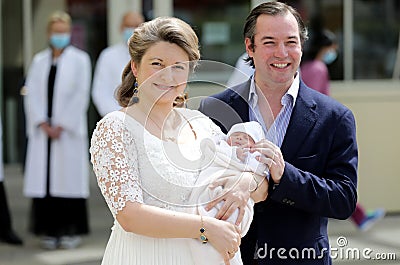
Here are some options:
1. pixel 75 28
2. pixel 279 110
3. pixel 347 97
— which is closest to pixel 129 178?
pixel 279 110

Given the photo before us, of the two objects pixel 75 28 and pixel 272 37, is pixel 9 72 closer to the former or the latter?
pixel 75 28

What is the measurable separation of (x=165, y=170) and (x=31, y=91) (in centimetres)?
515

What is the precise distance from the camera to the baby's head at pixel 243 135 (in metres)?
2.80

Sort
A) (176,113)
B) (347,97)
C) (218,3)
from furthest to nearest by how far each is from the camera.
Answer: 1. (218,3)
2. (347,97)
3. (176,113)

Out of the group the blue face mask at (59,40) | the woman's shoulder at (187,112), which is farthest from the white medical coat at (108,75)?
the woman's shoulder at (187,112)

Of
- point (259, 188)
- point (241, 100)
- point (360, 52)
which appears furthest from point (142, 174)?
point (360, 52)

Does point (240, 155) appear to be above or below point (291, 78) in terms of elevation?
below

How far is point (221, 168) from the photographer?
2.74m

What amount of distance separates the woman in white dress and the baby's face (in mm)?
67

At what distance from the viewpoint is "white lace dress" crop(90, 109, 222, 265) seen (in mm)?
2719

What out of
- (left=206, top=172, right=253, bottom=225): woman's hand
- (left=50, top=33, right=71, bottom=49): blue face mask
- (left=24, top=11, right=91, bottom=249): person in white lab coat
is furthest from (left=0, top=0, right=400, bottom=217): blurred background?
(left=206, top=172, right=253, bottom=225): woman's hand

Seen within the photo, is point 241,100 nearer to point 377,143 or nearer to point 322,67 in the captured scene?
point 322,67

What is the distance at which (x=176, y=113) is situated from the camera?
292 centimetres

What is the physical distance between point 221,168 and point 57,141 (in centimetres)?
513
